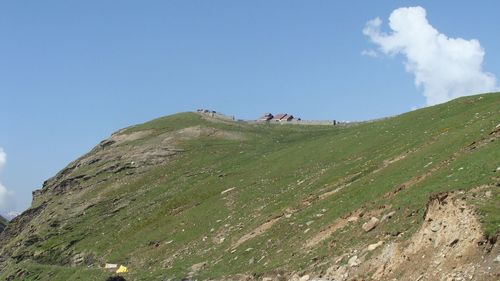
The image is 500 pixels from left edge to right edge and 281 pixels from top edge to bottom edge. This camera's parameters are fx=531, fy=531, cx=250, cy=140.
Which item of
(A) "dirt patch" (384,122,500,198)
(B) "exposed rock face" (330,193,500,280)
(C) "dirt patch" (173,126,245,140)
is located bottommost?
(B) "exposed rock face" (330,193,500,280)

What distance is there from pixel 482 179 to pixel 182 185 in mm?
51728

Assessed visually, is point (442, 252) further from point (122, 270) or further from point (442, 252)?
point (122, 270)

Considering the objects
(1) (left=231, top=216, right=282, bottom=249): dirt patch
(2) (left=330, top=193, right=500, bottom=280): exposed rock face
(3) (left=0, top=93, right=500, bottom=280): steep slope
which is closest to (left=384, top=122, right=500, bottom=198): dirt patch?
(3) (left=0, top=93, right=500, bottom=280): steep slope

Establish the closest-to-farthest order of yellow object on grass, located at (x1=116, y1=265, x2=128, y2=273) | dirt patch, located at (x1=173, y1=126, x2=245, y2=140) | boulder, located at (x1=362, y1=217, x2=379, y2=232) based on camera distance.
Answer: boulder, located at (x1=362, y1=217, x2=379, y2=232), yellow object on grass, located at (x1=116, y1=265, x2=128, y2=273), dirt patch, located at (x1=173, y1=126, x2=245, y2=140)

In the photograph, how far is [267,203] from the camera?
50.5 meters

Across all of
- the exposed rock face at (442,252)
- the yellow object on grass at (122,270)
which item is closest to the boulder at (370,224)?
the exposed rock face at (442,252)

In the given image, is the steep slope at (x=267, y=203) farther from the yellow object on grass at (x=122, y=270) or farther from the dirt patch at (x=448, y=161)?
the yellow object on grass at (x=122, y=270)

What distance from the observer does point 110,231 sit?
66062 millimetres

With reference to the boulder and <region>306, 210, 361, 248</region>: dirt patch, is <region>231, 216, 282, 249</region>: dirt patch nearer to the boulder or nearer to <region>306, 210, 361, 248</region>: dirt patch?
<region>306, 210, 361, 248</region>: dirt patch

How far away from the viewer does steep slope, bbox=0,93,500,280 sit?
1063 inches

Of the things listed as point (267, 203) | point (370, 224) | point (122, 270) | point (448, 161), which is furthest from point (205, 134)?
point (370, 224)

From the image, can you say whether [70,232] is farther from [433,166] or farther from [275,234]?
[433,166]

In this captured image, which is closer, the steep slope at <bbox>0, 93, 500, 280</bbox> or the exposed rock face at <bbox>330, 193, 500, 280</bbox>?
the exposed rock face at <bbox>330, 193, 500, 280</bbox>

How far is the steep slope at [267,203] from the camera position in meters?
27.0
